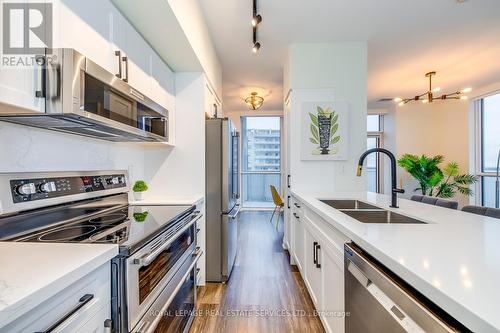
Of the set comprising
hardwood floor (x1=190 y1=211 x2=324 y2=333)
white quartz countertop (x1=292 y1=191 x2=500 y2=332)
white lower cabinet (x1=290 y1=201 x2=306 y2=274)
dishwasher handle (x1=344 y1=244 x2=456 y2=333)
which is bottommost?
hardwood floor (x1=190 y1=211 x2=324 y2=333)

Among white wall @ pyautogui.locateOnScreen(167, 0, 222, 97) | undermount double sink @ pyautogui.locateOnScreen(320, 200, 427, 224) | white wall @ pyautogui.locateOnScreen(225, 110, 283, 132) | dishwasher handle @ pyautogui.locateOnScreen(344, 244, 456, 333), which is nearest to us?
dishwasher handle @ pyautogui.locateOnScreen(344, 244, 456, 333)

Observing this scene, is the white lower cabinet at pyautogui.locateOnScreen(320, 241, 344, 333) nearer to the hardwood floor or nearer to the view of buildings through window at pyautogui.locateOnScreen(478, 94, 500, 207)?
the hardwood floor

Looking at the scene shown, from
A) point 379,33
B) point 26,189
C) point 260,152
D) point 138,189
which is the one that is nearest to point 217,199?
point 138,189

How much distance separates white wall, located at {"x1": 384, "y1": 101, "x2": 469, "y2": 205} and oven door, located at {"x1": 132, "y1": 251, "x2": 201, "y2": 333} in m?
5.85

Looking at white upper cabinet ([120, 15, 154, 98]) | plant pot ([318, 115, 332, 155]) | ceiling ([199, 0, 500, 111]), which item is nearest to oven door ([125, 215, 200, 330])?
white upper cabinet ([120, 15, 154, 98])

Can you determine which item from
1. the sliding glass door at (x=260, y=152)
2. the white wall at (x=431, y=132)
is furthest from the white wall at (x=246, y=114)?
the white wall at (x=431, y=132)

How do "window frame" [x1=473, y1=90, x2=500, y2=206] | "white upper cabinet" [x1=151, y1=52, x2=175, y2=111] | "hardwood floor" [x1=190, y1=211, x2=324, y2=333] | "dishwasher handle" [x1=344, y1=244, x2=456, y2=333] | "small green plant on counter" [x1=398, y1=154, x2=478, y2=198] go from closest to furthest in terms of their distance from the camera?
"dishwasher handle" [x1=344, y1=244, x2=456, y2=333] < "hardwood floor" [x1=190, y1=211, x2=324, y2=333] < "white upper cabinet" [x1=151, y1=52, x2=175, y2=111] < "small green plant on counter" [x1=398, y1=154, x2=478, y2=198] < "window frame" [x1=473, y1=90, x2=500, y2=206]

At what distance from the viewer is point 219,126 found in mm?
2477

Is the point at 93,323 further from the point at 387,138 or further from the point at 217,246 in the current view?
the point at 387,138

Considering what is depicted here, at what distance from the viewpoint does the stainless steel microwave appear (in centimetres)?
89

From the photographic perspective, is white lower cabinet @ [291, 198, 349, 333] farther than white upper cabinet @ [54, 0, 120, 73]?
Yes

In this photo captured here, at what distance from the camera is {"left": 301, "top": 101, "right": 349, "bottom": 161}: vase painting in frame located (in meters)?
2.82

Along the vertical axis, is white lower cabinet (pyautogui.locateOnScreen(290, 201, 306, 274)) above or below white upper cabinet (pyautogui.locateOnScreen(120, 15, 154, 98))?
below
